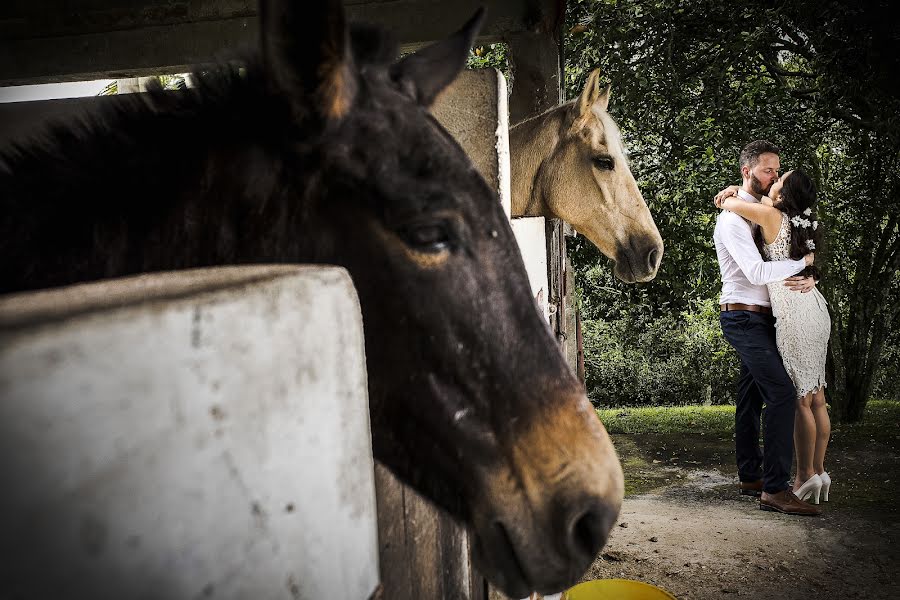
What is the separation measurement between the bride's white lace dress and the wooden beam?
7.74 ft

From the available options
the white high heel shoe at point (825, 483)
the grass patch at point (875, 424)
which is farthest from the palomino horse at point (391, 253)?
the grass patch at point (875, 424)

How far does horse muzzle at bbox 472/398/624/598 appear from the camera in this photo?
1.03m

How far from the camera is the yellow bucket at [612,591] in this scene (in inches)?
99.0

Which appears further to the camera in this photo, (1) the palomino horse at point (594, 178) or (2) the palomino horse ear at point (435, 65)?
(1) the palomino horse at point (594, 178)

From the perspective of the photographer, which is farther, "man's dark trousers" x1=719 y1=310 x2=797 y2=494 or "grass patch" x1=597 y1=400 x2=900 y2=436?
"grass patch" x1=597 y1=400 x2=900 y2=436

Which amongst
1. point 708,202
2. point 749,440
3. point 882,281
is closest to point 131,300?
point 749,440

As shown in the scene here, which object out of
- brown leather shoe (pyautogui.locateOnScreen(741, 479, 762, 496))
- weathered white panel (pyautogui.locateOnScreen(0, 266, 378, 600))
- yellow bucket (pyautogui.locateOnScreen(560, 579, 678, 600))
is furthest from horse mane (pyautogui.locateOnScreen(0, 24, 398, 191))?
brown leather shoe (pyautogui.locateOnScreen(741, 479, 762, 496))

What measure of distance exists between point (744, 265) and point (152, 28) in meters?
4.75

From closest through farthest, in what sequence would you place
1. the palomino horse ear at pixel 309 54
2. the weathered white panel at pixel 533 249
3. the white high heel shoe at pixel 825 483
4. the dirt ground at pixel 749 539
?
the palomino horse ear at pixel 309 54
the weathered white panel at pixel 533 249
the dirt ground at pixel 749 539
the white high heel shoe at pixel 825 483

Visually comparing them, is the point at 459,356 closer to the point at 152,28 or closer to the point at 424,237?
the point at 424,237

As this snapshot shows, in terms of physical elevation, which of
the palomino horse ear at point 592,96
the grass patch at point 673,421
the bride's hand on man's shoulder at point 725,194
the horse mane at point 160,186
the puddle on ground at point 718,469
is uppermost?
the palomino horse ear at point 592,96

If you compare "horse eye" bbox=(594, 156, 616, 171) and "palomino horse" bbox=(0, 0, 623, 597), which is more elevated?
"horse eye" bbox=(594, 156, 616, 171)

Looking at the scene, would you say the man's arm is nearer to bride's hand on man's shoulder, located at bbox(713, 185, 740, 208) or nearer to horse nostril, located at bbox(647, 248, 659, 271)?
bride's hand on man's shoulder, located at bbox(713, 185, 740, 208)

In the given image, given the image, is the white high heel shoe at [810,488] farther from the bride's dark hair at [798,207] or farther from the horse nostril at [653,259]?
the horse nostril at [653,259]
